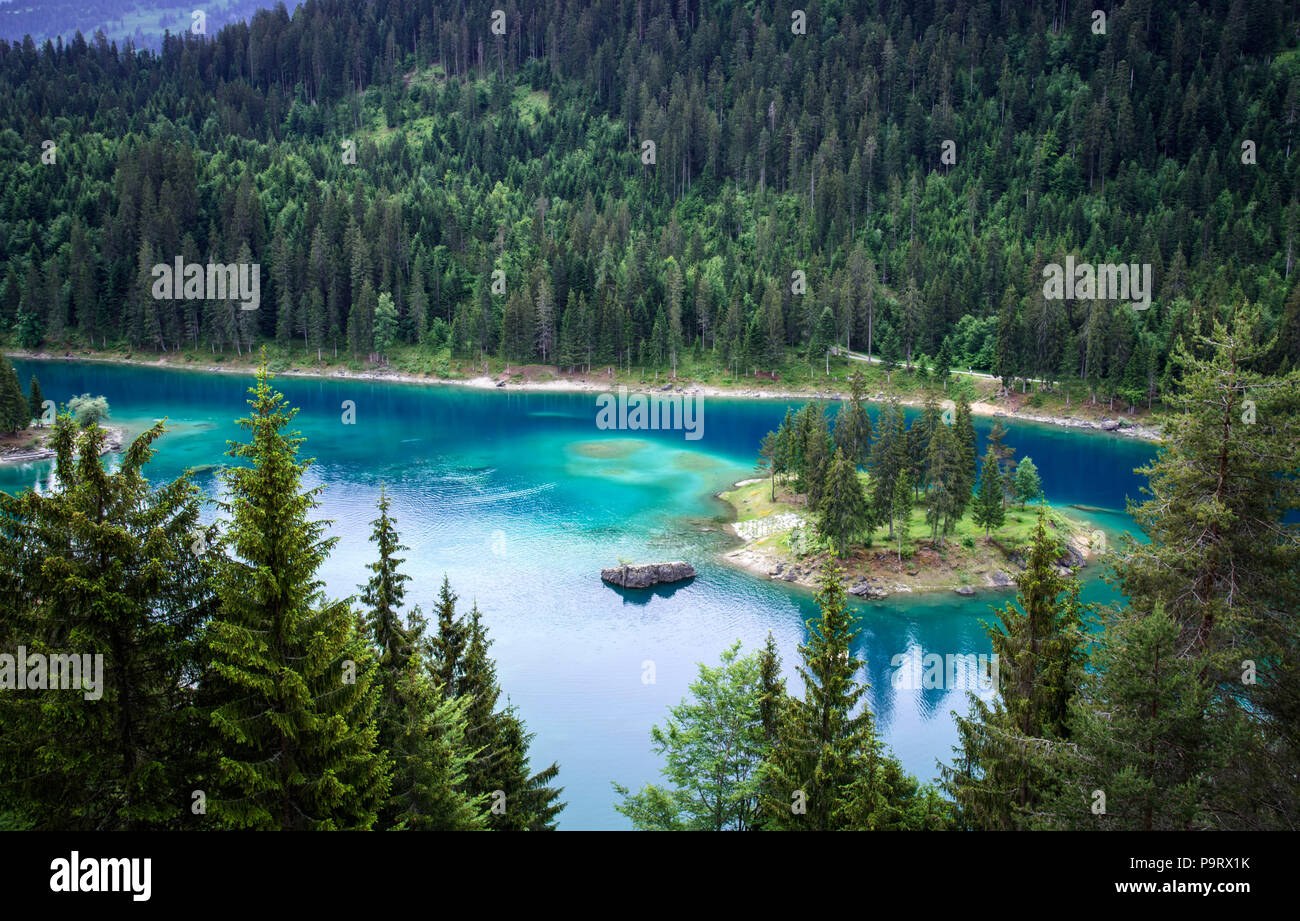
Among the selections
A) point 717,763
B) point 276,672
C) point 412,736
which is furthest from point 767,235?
point 276,672

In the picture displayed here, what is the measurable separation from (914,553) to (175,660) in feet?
184

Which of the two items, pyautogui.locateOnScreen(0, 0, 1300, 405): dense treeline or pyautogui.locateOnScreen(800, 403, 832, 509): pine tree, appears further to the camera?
pyautogui.locateOnScreen(0, 0, 1300, 405): dense treeline

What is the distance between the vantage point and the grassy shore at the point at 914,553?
203 ft

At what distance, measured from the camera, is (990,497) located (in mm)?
65500

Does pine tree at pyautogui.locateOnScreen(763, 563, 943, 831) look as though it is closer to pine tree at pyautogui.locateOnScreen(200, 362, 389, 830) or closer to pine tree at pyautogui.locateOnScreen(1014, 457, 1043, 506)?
pine tree at pyautogui.locateOnScreen(200, 362, 389, 830)

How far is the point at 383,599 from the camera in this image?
24.1 meters

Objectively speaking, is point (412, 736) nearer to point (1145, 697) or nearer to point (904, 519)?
point (1145, 697)

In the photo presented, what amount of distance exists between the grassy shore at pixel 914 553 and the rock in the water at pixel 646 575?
5372 mm

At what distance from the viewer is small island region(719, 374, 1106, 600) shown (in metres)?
62.6

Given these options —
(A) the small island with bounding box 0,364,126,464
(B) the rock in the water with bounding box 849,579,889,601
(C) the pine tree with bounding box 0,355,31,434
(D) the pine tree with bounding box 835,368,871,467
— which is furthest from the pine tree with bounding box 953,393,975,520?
(C) the pine tree with bounding box 0,355,31,434

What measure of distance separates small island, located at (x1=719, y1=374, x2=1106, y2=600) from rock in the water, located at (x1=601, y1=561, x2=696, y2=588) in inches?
207

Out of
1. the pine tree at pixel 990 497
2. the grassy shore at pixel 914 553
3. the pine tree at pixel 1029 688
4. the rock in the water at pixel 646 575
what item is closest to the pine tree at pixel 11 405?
the rock in the water at pixel 646 575

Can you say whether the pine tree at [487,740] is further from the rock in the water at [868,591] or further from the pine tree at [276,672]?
the rock in the water at [868,591]
